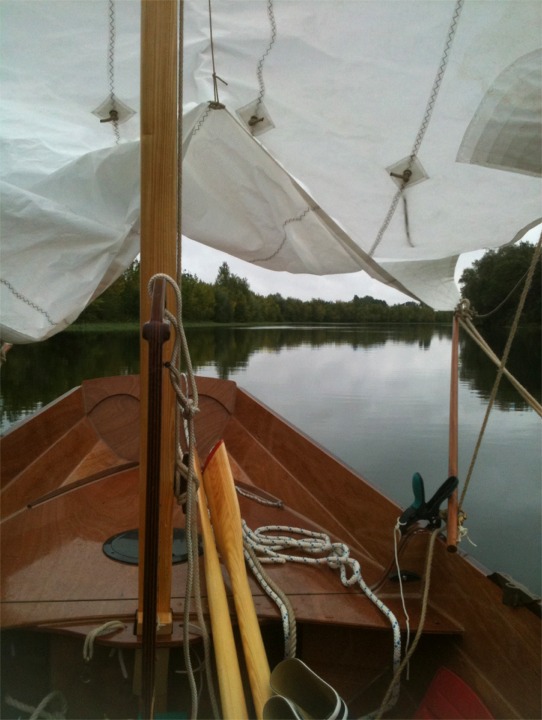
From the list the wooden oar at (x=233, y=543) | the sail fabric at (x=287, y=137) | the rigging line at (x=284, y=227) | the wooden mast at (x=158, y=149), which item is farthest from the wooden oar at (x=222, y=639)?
A: the rigging line at (x=284, y=227)

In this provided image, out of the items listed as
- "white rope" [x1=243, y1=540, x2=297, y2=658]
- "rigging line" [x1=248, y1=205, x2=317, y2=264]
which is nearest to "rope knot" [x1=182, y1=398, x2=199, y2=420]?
"white rope" [x1=243, y1=540, x2=297, y2=658]

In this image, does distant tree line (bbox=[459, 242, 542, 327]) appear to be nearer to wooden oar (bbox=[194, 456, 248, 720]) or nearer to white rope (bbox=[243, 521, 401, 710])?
white rope (bbox=[243, 521, 401, 710])

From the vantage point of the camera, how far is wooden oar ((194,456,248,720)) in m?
1.13

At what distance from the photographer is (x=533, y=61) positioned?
5.11 feet

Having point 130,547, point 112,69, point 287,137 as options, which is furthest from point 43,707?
point 112,69

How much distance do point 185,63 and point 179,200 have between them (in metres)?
1.03

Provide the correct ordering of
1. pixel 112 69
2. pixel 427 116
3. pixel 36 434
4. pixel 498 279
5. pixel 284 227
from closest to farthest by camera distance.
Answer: pixel 427 116, pixel 112 69, pixel 284 227, pixel 36 434, pixel 498 279

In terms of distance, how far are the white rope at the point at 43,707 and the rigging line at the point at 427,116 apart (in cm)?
186

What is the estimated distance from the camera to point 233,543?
1.43 metres

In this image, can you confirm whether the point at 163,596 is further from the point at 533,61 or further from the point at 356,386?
the point at 356,386

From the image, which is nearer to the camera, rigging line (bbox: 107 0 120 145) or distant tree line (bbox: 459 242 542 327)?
rigging line (bbox: 107 0 120 145)

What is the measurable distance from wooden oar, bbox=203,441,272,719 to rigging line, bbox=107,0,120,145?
132 cm

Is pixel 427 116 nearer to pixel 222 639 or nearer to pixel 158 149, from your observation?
pixel 158 149

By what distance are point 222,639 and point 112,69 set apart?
1972 millimetres
